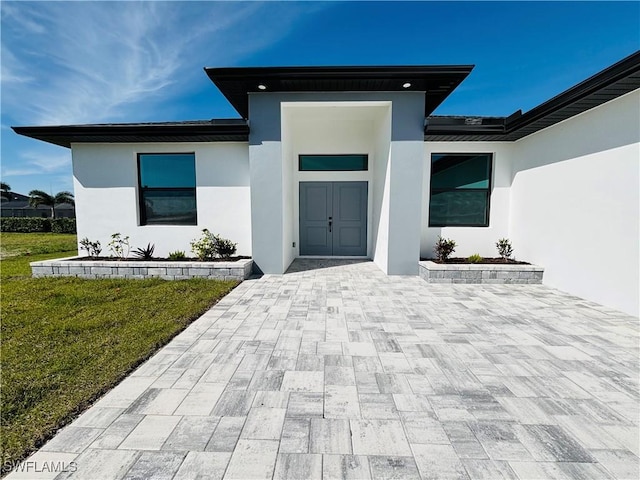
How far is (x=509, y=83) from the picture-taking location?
30.7 ft

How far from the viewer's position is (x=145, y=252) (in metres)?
6.02

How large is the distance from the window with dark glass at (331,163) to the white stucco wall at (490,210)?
1.82m

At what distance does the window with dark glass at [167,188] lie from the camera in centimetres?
649

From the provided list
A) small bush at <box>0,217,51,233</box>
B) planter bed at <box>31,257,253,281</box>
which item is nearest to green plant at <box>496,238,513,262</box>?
planter bed at <box>31,257,253,281</box>

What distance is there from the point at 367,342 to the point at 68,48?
27.3 ft

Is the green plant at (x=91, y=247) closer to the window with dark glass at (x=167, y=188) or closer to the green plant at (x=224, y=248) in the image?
the window with dark glass at (x=167, y=188)

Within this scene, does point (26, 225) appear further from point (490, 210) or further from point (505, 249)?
point (505, 249)

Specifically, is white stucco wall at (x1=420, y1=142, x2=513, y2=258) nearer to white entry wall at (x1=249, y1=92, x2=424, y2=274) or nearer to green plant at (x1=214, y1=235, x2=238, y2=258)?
white entry wall at (x1=249, y1=92, x2=424, y2=274)

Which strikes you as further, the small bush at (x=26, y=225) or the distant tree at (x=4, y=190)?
the distant tree at (x=4, y=190)

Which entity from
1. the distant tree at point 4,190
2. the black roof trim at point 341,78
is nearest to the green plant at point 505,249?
the black roof trim at point 341,78

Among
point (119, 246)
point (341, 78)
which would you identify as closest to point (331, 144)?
point (341, 78)

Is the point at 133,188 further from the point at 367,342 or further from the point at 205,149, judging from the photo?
the point at 367,342

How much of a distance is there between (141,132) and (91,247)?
10.6ft

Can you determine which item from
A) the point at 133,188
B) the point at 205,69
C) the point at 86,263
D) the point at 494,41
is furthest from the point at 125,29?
the point at 494,41
